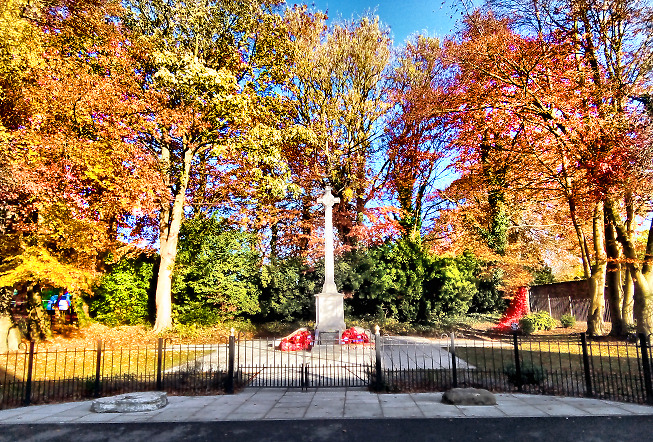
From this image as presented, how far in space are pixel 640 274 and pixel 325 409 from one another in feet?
47.5

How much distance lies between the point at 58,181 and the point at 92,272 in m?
4.22

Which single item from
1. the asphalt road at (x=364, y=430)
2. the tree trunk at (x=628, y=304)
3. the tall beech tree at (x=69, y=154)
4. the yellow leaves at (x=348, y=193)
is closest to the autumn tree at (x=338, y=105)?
the yellow leaves at (x=348, y=193)

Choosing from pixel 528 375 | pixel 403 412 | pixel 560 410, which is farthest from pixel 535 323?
pixel 403 412

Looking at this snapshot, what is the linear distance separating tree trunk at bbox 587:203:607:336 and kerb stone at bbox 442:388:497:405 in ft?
40.9

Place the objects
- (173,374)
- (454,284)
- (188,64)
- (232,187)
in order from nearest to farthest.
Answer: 1. (173,374)
2. (188,64)
3. (454,284)
4. (232,187)

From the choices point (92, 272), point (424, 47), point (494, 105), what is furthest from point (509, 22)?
point (92, 272)

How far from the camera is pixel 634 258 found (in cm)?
1497

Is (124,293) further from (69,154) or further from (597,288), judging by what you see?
(597,288)

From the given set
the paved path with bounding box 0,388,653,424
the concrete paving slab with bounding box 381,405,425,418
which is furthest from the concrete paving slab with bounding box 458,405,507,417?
the concrete paving slab with bounding box 381,405,425,418

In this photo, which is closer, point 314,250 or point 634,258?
point 634,258

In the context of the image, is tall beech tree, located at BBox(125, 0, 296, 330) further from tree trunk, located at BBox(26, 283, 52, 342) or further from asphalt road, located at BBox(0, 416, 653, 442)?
asphalt road, located at BBox(0, 416, 653, 442)

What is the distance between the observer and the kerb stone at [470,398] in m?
7.82

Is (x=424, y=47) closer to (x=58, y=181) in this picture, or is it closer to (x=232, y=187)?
(x=232, y=187)

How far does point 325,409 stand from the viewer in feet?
25.1
